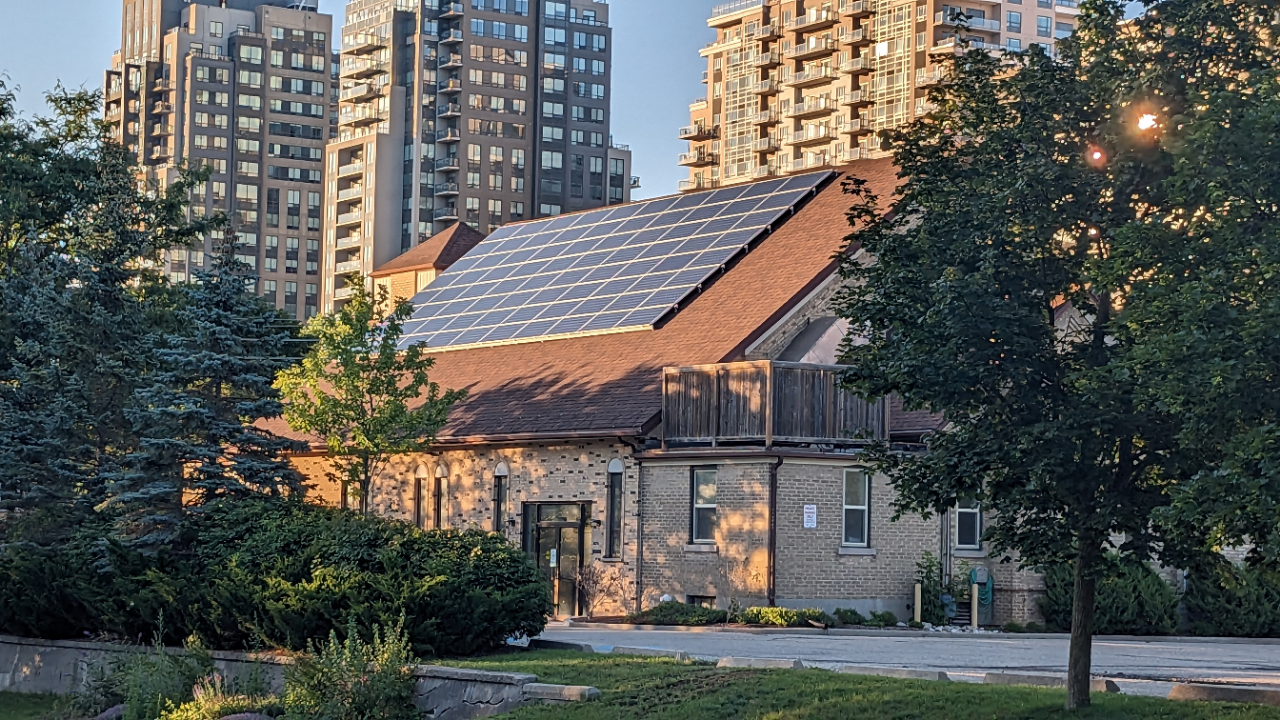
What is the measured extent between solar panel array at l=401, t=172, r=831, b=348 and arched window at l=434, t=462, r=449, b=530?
4.68 metres

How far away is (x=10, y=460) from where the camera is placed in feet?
103

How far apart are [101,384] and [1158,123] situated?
21916 mm

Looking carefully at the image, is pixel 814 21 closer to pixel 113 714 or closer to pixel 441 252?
pixel 441 252

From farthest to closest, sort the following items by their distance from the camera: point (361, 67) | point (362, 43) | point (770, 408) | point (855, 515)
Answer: point (362, 43), point (361, 67), point (855, 515), point (770, 408)

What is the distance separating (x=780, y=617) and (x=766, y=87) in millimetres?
119581

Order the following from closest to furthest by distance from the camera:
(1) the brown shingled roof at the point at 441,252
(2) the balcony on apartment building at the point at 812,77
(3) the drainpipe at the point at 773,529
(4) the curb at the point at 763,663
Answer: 1. (4) the curb at the point at 763,663
2. (3) the drainpipe at the point at 773,529
3. (1) the brown shingled roof at the point at 441,252
4. (2) the balcony on apartment building at the point at 812,77

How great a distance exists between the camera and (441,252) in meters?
59.8

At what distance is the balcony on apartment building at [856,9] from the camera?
460 ft

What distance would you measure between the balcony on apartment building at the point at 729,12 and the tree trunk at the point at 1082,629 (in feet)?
462

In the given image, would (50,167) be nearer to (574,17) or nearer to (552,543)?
(552,543)

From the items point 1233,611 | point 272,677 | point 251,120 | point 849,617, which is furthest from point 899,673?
point 251,120

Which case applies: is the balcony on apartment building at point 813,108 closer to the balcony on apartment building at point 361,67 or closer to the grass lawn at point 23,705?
the balcony on apartment building at point 361,67

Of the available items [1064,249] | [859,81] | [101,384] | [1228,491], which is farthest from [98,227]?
[859,81]

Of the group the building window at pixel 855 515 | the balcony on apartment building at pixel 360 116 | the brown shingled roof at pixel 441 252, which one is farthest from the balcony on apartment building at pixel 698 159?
the building window at pixel 855 515
